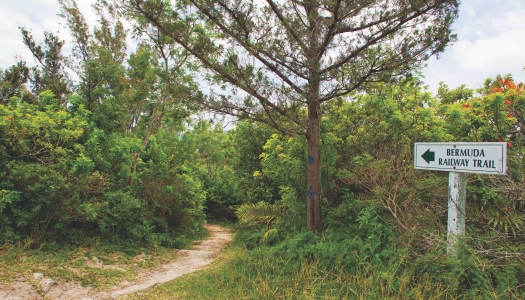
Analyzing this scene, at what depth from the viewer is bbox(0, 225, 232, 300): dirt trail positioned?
4.08 metres

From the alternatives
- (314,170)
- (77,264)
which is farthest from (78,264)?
(314,170)

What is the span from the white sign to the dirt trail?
166 inches

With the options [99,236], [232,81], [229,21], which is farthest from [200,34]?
[99,236]

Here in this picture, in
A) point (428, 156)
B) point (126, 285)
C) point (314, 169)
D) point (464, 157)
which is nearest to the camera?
point (464, 157)

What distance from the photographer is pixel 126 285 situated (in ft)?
16.1

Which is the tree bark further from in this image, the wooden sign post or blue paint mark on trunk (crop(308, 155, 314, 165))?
the wooden sign post

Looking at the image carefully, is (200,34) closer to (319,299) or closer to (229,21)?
(229,21)

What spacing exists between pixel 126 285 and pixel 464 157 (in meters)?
4.94

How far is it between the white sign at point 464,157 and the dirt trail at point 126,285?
166 inches

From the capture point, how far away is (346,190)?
5898 mm

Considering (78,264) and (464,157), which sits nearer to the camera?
(464,157)

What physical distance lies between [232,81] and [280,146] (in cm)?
278

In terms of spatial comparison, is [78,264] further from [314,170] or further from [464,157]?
[464,157]

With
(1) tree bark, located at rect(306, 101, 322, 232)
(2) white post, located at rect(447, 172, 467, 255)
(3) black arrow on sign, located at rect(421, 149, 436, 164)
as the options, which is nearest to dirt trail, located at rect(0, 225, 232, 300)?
(1) tree bark, located at rect(306, 101, 322, 232)
